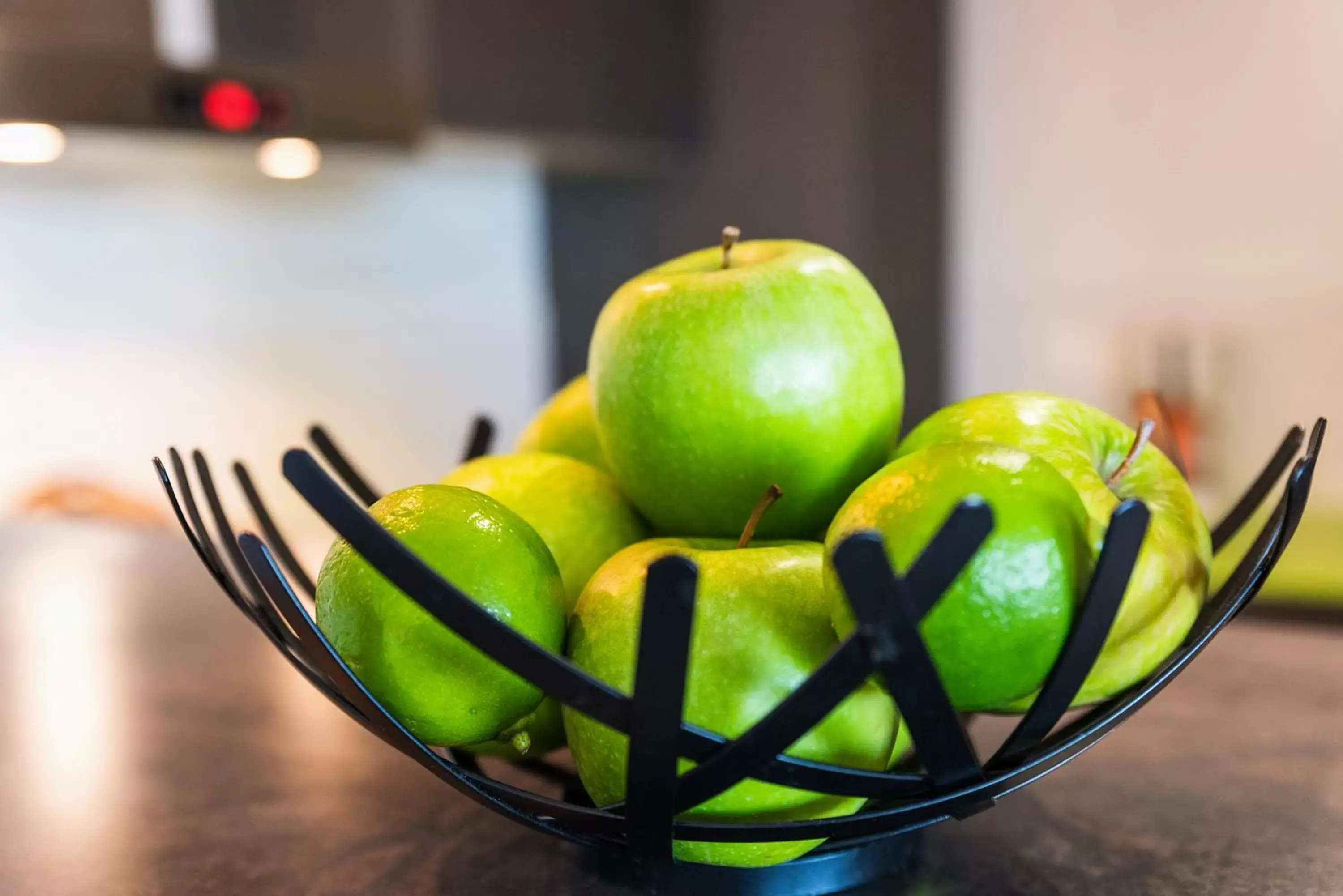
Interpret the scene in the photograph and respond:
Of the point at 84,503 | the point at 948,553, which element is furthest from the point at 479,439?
the point at 84,503

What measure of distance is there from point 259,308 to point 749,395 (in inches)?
89.5

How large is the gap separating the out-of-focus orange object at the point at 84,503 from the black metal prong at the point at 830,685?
1.87 meters

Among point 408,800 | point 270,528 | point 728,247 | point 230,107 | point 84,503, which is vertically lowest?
point 84,503

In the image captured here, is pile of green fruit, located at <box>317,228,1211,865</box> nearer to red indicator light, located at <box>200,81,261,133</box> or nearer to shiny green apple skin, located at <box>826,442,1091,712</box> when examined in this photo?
shiny green apple skin, located at <box>826,442,1091,712</box>

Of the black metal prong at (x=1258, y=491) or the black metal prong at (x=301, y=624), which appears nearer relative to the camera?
the black metal prong at (x=301, y=624)

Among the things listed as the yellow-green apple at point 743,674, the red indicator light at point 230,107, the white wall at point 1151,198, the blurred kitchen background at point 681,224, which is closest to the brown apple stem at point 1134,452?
the yellow-green apple at point 743,674

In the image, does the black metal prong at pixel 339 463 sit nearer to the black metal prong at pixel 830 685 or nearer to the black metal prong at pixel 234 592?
the black metal prong at pixel 234 592

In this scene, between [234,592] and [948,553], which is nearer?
[948,553]

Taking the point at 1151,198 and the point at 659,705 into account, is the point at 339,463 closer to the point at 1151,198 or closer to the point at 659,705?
the point at 659,705

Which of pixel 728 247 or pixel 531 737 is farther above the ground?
pixel 728 247

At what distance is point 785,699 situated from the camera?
0.33 metres

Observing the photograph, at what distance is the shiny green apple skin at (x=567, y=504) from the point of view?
49 cm

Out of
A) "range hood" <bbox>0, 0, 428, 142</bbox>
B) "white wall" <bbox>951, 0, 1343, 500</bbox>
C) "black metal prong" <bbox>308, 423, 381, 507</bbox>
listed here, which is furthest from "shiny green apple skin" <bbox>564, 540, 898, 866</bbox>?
"white wall" <bbox>951, 0, 1343, 500</bbox>


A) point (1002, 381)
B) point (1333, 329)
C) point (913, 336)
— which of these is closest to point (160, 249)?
point (913, 336)
